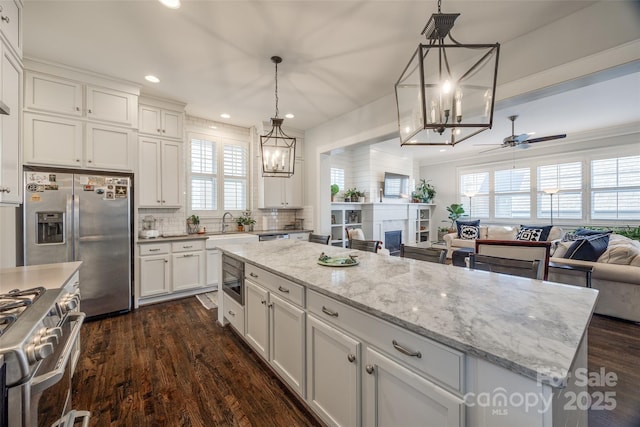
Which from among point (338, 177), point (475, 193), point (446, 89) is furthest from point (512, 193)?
point (446, 89)

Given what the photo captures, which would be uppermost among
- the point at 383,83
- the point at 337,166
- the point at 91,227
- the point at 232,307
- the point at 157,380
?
the point at 383,83

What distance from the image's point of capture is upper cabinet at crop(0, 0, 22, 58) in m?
1.54

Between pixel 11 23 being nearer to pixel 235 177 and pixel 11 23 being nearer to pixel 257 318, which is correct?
pixel 257 318

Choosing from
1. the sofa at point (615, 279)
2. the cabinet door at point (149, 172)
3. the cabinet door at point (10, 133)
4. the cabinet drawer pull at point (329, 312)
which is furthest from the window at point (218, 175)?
the sofa at point (615, 279)

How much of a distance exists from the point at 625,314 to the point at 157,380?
498cm

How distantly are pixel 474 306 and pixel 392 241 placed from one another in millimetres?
6157

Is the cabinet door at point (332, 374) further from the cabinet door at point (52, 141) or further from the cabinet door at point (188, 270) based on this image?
the cabinet door at point (52, 141)

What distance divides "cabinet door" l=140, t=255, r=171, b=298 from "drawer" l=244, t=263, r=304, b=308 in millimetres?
2085

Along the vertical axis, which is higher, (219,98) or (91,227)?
(219,98)

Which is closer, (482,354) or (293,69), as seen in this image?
(482,354)

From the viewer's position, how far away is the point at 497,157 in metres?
7.26

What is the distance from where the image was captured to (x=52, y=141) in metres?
2.98

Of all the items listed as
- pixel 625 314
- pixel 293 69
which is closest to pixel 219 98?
pixel 293 69

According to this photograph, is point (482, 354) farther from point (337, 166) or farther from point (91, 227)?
point (337, 166)
